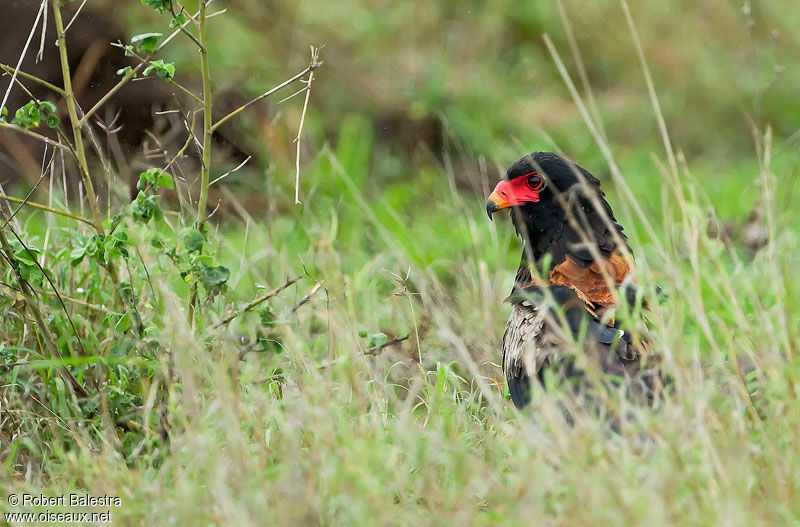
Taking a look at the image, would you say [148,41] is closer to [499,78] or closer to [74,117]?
[74,117]

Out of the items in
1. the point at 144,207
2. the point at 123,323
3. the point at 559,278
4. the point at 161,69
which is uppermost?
the point at 161,69

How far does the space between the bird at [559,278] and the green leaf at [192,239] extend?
105 cm

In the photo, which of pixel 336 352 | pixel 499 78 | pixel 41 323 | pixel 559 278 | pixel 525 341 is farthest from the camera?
pixel 499 78

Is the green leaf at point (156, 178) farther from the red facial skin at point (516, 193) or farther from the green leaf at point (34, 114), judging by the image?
the red facial skin at point (516, 193)

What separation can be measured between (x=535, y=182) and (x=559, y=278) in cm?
41

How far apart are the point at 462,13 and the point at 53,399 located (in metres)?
7.06

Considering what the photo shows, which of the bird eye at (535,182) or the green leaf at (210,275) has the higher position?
the green leaf at (210,275)

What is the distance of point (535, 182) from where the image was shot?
3873 millimetres

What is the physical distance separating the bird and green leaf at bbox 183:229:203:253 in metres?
1.05

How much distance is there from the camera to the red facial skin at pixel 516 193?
12.7 feet

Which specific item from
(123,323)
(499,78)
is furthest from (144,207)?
(499,78)

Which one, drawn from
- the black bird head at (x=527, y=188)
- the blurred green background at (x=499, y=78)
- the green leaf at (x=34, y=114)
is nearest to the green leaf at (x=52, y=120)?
the green leaf at (x=34, y=114)

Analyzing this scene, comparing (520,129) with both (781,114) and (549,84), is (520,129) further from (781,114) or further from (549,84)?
(781,114)

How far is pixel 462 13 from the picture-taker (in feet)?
30.8
